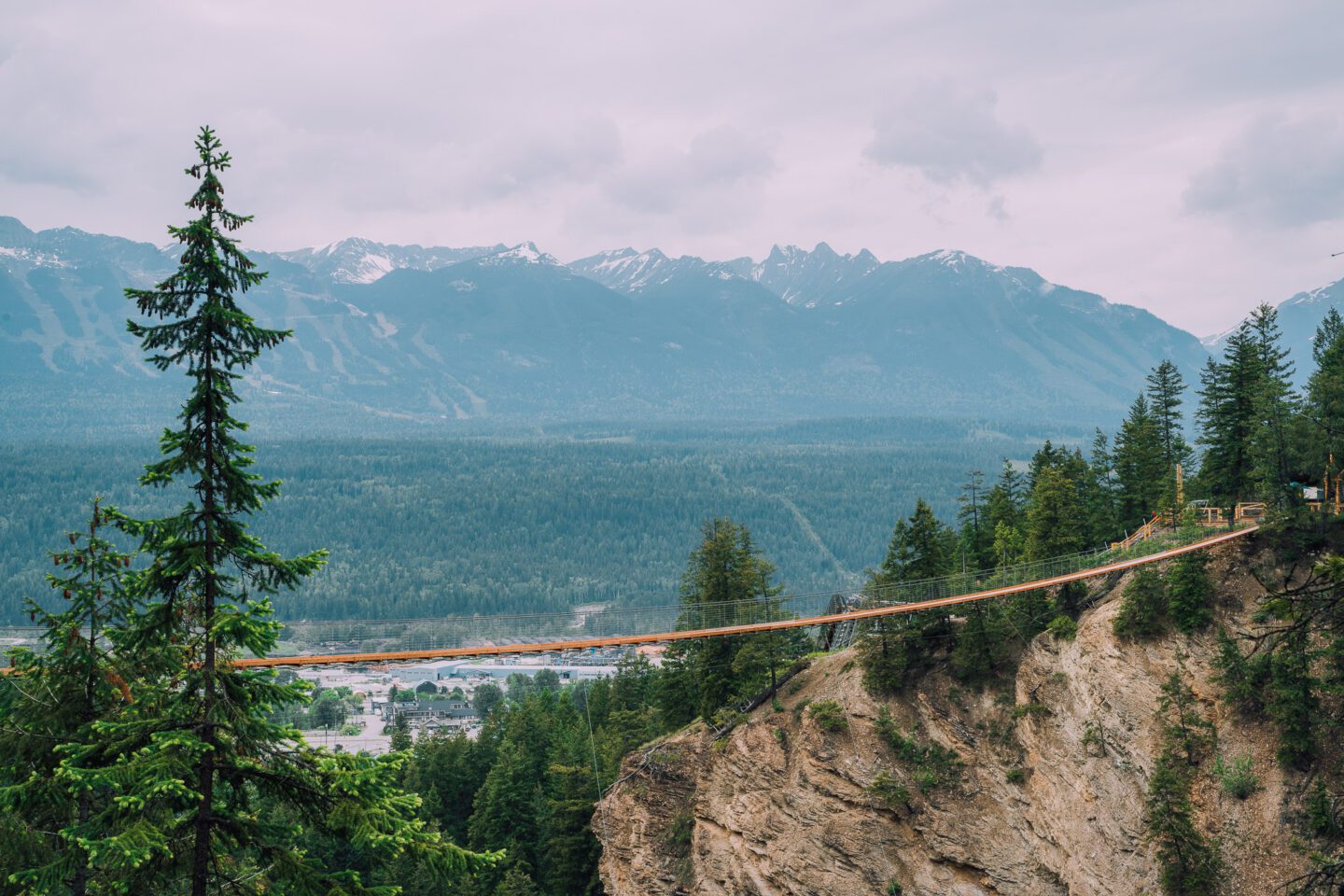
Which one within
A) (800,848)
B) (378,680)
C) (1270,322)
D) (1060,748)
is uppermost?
(1270,322)

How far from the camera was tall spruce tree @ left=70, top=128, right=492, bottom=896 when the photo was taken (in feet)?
45.7

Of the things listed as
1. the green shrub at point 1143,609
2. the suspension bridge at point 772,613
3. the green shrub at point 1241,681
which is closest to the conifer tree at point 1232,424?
the suspension bridge at point 772,613

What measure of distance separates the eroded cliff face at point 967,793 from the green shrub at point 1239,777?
260mm

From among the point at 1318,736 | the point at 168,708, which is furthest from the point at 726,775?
the point at 168,708

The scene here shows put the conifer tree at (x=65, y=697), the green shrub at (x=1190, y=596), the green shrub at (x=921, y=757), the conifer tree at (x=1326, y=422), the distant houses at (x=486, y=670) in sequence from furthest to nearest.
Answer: the distant houses at (x=486, y=670)
the green shrub at (x=921, y=757)
the green shrub at (x=1190, y=596)
the conifer tree at (x=1326, y=422)
the conifer tree at (x=65, y=697)

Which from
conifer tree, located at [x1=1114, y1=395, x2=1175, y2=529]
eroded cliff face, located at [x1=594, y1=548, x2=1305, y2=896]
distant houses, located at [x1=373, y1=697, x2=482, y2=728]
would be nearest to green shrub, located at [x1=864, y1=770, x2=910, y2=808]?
eroded cliff face, located at [x1=594, y1=548, x2=1305, y2=896]

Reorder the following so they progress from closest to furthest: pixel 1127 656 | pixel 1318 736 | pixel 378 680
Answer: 1. pixel 1318 736
2. pixel 1127 656
3. pixel 378 680

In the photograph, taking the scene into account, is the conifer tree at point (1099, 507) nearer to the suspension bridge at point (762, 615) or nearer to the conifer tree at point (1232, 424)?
the conifer tree at point (1232, 424)

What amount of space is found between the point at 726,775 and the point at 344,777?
3543 cm

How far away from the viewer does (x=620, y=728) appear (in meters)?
63.9

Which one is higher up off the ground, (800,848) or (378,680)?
(800,848)

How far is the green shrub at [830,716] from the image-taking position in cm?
4466

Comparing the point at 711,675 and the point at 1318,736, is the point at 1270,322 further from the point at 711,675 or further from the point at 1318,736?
the point at 711,675

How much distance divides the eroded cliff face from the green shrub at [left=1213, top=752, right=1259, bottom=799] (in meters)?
0.26
